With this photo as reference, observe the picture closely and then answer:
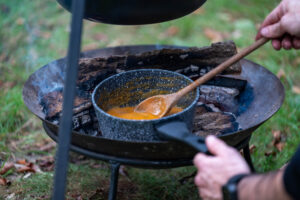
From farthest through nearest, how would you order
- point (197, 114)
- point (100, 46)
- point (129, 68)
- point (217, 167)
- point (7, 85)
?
point (100, 46), point (7, 85), point (129, 68), point (197, 114), point (217, 167)

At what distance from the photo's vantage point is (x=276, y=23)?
1.81 metres

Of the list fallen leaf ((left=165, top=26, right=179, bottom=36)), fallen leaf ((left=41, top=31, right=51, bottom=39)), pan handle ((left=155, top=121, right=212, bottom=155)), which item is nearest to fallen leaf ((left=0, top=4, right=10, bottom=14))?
fallen leaf ((left=41, top=31, right=51, bottom=39))

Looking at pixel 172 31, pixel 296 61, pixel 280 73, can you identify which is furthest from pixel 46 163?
pixel 296 61

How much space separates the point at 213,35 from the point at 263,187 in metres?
3.11

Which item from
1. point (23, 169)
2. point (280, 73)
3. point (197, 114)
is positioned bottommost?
point (23, 169)

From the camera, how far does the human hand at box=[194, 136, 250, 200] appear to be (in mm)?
1212

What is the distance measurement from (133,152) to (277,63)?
2566mm

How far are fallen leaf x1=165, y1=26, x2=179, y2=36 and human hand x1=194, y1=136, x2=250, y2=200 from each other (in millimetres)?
3032

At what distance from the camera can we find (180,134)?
4.36 feet

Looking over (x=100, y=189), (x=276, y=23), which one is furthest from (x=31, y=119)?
(x=276, y=23)

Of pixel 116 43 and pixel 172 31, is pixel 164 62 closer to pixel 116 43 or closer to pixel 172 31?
pixel 116 43

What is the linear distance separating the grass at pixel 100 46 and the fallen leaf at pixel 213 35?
49mm

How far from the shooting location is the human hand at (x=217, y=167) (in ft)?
3.98

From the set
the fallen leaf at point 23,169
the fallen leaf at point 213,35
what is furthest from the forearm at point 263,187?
the fallen leaf at point 213,35
